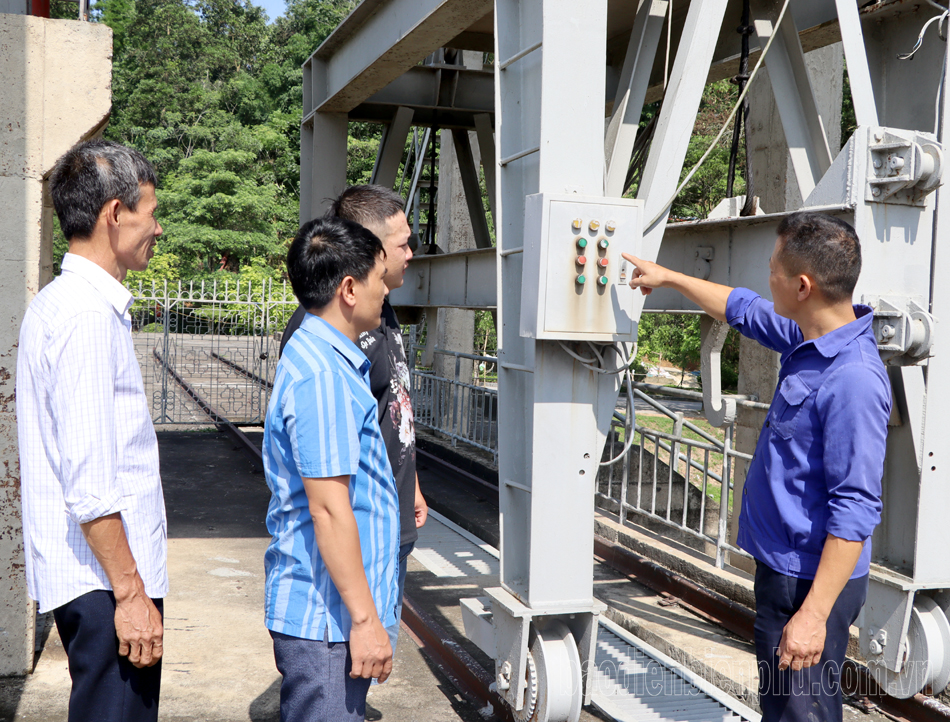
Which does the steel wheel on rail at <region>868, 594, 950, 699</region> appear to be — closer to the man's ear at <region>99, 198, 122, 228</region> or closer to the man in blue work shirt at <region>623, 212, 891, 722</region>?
the man in blue work shirt at <region>623, 212, 891, 722</region>

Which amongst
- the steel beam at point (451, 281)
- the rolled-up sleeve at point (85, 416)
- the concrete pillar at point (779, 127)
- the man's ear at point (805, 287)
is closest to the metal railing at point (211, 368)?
Answer: the steel beam at point (451, 281)

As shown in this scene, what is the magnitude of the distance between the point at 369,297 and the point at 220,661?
3.35 meters

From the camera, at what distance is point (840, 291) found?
8.79 feet

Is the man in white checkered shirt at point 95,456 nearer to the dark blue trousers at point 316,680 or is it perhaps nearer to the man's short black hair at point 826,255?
the dark blue trousers at point 316,680

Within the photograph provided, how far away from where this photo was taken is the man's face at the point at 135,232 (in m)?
2.34

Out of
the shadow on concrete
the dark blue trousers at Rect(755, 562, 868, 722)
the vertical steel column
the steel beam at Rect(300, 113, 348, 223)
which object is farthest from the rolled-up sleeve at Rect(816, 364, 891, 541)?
the steel beam at Rect(300, 113, 348, 223)

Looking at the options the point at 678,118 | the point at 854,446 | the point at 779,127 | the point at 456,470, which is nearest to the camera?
the point at 854,446

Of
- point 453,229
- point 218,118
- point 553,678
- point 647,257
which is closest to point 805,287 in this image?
point 647,257

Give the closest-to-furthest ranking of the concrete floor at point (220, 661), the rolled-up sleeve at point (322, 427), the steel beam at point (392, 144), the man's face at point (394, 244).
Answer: the rolled-up sleeve at point (322, 427)
the man's face at point (394, 244)
the concrete floor at point (220, 661)
the steel beam at point (392, 144)

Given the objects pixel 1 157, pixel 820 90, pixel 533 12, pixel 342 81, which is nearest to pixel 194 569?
pixel 1 157

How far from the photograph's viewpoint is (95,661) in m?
2.21

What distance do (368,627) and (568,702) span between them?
1.83 m

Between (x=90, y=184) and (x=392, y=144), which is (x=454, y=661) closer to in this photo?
(x=90, y=184)

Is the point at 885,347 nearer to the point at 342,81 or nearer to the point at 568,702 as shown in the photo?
the point at 568,702
